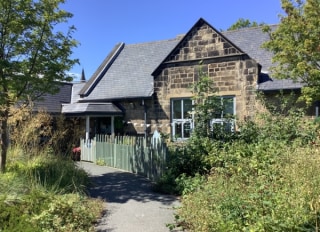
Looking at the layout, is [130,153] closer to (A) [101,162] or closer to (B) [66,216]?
(A) [101,162]

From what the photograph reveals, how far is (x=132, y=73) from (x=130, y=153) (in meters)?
7.81

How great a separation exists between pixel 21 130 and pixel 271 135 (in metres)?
7.35

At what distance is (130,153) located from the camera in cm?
1212

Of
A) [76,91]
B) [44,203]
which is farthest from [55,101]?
[44,203]

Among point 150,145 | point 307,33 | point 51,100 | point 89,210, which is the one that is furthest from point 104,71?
point 89,210

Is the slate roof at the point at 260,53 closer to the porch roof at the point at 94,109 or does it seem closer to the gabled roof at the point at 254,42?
the gabled roof at the point at 254,42

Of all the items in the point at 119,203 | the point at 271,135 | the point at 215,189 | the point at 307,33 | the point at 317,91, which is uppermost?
the point at 307,33

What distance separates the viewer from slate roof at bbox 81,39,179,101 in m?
17.5

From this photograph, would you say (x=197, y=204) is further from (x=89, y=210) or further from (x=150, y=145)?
(x=150, y=145)

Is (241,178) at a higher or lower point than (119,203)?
higher

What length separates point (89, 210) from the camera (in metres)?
6.59

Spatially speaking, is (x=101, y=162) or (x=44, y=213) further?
(x=101, y=162)

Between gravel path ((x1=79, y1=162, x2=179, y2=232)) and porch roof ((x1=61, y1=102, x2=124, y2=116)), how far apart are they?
6183mm

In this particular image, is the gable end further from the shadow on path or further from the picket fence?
the shadow on path
